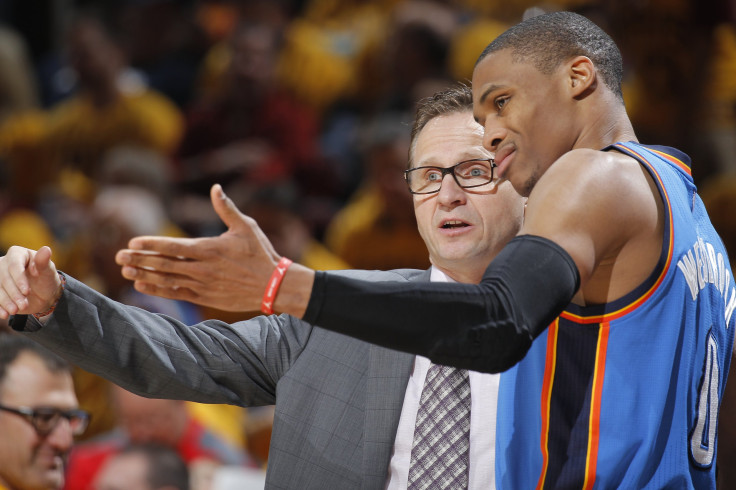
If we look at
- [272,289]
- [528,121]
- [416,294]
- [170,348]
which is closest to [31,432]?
[170,348]

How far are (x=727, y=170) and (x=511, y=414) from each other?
313 centimetres

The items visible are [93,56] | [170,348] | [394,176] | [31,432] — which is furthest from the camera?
[93,56]

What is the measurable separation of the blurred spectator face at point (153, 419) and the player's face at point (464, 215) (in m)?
1.74

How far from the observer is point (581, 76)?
6.59 feet

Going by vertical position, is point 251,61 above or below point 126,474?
above

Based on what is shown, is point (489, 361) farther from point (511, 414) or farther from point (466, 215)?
point (466, 215)

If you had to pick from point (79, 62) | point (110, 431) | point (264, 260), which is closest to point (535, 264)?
point (264, 260)

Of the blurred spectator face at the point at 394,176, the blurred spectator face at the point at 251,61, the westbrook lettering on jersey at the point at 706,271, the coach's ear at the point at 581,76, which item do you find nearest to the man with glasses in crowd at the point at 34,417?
the coach's ear at the point at 581,76

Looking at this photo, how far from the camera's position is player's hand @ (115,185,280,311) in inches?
66.2

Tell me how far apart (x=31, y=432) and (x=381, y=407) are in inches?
A: 45.1

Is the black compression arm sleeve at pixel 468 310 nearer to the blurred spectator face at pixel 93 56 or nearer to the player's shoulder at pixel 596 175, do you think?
the player's shoulder at pixel 596 175

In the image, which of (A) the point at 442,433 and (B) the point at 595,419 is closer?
(B) the point at 595,419

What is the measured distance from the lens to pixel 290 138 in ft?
19.9

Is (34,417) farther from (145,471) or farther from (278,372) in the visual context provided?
(278,372)
